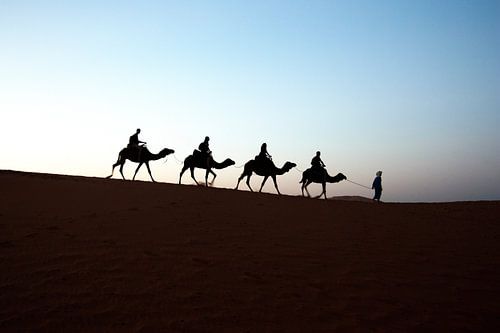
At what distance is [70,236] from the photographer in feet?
22.4

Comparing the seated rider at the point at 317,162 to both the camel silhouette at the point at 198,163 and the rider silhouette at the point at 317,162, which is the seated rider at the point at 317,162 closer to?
the rider silhouette at the point at 317,162

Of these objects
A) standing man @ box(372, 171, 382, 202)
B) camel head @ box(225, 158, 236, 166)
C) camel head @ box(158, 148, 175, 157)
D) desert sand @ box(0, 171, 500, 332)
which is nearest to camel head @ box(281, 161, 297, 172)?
camel head @ box(225, 158, 236, 166)

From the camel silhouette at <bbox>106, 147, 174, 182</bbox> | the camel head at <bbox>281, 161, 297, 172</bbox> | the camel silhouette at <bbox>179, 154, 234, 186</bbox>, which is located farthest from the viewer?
the camel head at <bbox>281, 161, 297, 172</bbox>

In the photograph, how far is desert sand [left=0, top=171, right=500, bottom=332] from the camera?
457 centimetres

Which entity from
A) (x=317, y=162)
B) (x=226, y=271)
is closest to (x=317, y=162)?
(x=317, y=162)

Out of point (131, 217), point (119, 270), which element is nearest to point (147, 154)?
point (131, 217)

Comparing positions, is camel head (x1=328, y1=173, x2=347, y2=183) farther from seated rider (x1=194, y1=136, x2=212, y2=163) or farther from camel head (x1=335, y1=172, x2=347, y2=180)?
seated rider (x1=194, y1=136, x2=212, y2=163)

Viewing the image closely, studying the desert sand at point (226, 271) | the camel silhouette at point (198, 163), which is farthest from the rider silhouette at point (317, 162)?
the desert sand at point (226, 271)

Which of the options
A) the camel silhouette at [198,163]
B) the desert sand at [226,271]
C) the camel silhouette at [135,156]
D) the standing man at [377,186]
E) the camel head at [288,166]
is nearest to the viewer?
the desert sand at [226,271]

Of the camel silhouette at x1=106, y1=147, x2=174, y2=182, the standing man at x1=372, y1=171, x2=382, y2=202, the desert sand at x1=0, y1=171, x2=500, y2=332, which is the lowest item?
the desert sand at x1=0, y1=171, x2=500, y2=332

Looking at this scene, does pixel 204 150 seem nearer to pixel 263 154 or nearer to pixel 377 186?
pixel 263 154

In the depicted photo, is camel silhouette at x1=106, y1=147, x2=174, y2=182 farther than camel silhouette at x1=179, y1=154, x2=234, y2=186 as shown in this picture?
No

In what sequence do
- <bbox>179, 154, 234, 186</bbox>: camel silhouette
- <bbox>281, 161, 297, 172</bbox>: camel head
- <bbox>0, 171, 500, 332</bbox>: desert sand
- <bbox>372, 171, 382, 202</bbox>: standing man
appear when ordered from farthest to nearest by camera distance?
<bbox>372, 171, 382, 202</bbox>: standing man, <bbox>281, 161, 297, 172</bbox>: camel head, <bbox>179, 154, 234, 186</bbox>: camel silhouette, <bbox>0, 171, 500, 332</bbox>: desert sand

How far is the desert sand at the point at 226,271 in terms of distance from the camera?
457cm
